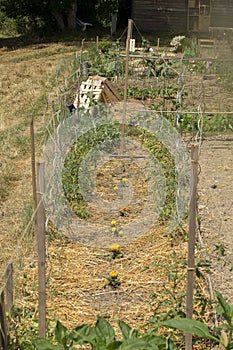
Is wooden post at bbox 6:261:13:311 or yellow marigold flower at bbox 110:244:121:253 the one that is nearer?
wooden post at bbox 6:261:13:311

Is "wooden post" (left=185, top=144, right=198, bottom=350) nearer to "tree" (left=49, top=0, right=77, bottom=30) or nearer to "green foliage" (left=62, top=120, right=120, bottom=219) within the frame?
"green foliage" (left=62, top=120, right=120, bottom=219)

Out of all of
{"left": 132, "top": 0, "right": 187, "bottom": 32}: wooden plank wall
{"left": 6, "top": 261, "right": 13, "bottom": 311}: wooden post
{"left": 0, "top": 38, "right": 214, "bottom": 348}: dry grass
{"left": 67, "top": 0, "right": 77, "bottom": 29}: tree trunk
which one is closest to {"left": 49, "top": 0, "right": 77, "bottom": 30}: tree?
{"left": 67, "top": 0, "right": 77, "bottom": 29}: tree trunk

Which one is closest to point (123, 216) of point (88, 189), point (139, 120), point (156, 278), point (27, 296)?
point (88, 189)

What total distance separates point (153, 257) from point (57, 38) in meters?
14.6

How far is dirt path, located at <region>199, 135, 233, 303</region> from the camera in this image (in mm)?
4359

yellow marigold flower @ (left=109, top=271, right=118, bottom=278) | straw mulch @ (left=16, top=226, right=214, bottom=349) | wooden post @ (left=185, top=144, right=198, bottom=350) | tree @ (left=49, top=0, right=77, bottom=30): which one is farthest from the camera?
tree @ (left=49, top=0, right=77, bottom=30)

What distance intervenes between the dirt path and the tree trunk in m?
11.9

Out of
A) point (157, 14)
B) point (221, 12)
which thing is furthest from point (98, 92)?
point (157, 14)

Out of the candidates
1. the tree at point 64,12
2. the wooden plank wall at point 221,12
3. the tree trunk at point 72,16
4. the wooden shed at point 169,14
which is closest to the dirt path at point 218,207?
the tree at point 64,12

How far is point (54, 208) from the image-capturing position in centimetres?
516

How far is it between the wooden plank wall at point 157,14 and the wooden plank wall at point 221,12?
4.06 ft

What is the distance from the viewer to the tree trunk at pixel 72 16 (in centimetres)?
1901

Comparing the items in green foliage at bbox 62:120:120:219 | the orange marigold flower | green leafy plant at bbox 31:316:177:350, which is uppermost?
green leafy plant at bbox 31:316:177:350

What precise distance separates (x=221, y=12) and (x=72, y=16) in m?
4.45
